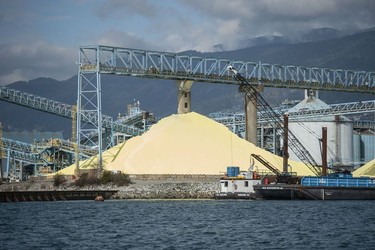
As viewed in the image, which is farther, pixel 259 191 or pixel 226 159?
pixel 226 159

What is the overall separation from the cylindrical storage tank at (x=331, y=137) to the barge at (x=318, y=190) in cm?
5634

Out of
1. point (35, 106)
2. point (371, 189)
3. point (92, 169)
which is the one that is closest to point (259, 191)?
point (371, 189)

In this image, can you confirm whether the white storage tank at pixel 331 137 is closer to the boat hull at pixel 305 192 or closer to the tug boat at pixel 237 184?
the tug boat at pixel 237 184

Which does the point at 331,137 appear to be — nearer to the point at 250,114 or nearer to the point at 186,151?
the point at 250,114

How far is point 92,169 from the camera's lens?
6068 inches

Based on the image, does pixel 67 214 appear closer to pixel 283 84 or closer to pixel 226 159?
pixel 226 159

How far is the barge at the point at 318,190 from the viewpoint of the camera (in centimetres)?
13400

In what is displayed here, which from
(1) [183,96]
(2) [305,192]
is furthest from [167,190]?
(1) [183,96]

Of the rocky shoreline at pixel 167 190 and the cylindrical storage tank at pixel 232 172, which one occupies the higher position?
the cylindrical storage tank at pixel 232 172

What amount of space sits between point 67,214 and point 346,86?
339 ft

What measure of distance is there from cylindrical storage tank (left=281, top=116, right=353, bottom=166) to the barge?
56.3m

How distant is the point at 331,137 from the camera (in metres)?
196

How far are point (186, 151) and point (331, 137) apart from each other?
55.4 m

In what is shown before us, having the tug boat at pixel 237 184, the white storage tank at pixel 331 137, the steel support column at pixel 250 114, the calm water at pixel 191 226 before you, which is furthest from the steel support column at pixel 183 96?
the calm water at pixel 191 226
